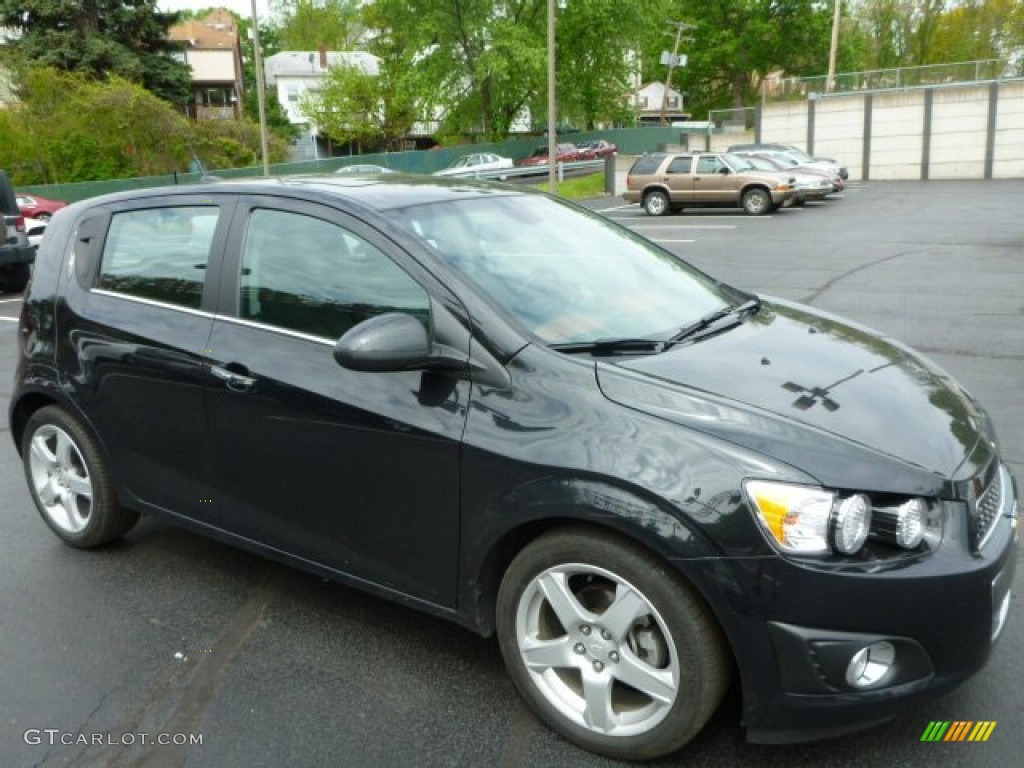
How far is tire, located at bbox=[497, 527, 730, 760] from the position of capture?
2508mm

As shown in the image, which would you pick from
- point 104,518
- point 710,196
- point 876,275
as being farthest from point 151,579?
point 710,196

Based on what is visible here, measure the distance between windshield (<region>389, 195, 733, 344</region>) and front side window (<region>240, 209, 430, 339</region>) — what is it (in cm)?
18

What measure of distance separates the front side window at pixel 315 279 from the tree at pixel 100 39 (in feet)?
126

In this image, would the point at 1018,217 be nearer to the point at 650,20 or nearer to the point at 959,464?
the point at 959,464

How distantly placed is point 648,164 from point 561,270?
22.7 meters

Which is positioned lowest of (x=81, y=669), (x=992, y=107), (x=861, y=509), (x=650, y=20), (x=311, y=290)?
(x=81, y=669)

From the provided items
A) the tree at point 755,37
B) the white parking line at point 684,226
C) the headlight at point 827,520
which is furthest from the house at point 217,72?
the headlight at point 827,520

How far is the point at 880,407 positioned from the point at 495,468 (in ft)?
3.84

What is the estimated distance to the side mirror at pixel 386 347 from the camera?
2805 mm

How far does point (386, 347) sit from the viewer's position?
9.20 feet

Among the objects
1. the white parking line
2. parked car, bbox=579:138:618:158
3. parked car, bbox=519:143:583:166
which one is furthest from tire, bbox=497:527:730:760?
parked car, bbox=579:138:618:158

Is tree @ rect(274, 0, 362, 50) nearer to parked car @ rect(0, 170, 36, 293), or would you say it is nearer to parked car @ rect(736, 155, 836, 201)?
parked car @ rect(736, 155, 836, 201)

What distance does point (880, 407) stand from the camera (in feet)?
9.26

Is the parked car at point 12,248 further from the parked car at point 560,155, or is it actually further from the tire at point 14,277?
the parked car at point 560,155
